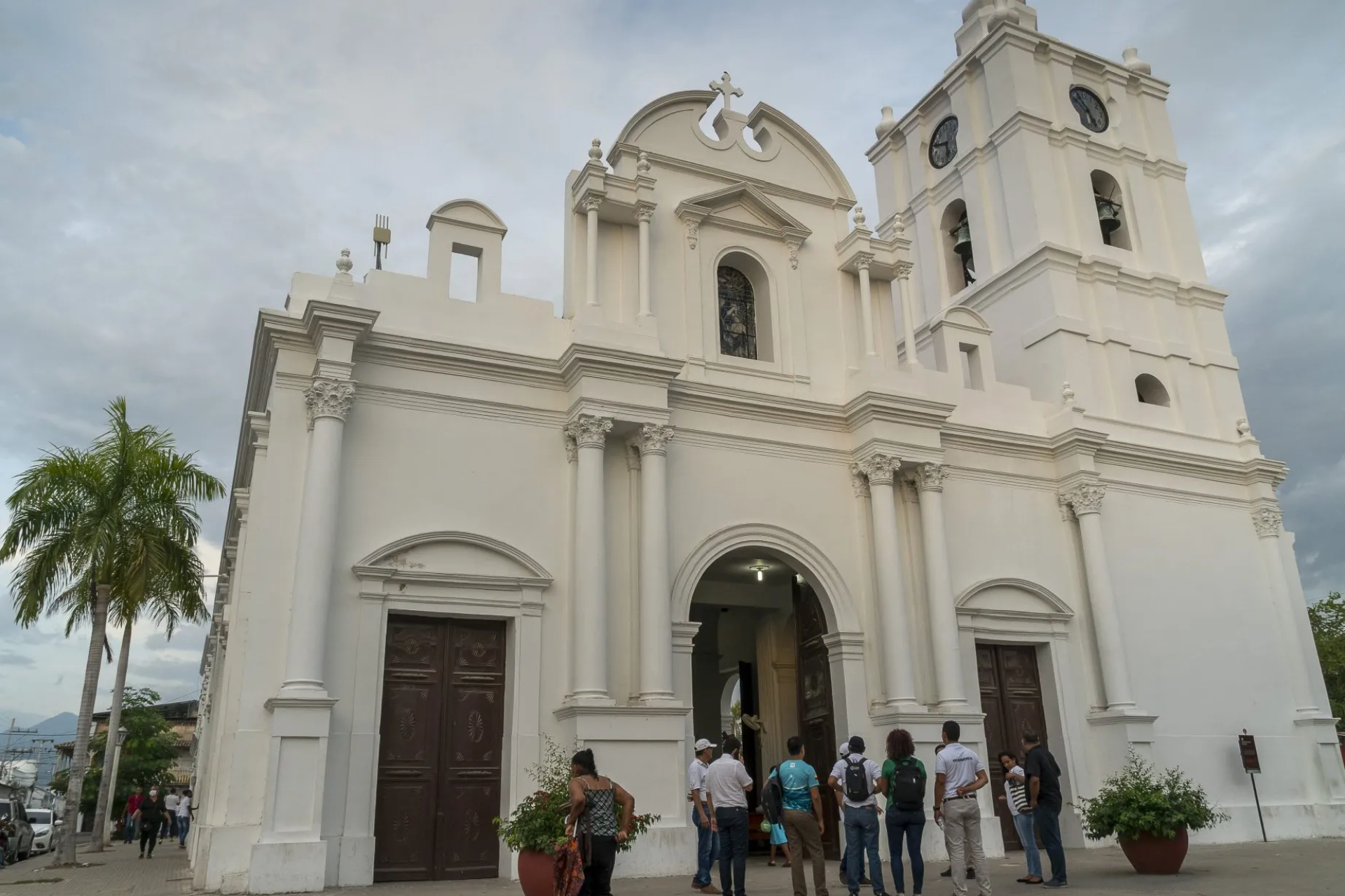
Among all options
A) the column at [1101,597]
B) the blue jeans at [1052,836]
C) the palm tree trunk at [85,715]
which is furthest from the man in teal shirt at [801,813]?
the palm tree trunk at [85,715]

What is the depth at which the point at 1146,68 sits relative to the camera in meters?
24.4

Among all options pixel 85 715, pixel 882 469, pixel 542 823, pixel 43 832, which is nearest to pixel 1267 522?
pixel 882 469

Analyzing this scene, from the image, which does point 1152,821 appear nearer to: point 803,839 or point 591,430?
point 803,839

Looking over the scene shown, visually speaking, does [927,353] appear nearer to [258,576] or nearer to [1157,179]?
[1157,179]

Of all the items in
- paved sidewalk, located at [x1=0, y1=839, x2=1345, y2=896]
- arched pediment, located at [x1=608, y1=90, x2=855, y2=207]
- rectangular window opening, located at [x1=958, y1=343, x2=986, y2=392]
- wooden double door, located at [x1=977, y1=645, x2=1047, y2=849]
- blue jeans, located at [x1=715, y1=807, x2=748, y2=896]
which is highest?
arched pediment, located at [x1=608, y1=90, x2=855, y2=207]

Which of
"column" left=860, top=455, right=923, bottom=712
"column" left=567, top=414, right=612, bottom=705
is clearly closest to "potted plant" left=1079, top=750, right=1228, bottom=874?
"column" left=860, top=455, right=923, bottom=712

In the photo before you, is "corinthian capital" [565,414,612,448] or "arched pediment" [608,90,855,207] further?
"arched pediment" [608,90,855,207]

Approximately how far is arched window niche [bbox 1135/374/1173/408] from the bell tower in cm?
3

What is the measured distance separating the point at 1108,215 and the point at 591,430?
46.5ft

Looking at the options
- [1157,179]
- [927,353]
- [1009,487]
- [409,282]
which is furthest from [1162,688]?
[409,282]

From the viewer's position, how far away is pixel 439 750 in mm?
12602

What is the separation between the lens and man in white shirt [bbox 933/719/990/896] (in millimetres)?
9633

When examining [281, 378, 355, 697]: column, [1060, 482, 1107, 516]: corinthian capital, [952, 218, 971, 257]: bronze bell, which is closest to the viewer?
[281, 378, 355, 697]: column

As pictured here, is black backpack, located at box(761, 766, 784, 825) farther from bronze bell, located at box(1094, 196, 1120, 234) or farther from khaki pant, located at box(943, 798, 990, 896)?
bronze bell, located at box(1094, 196, 1120, 234)
